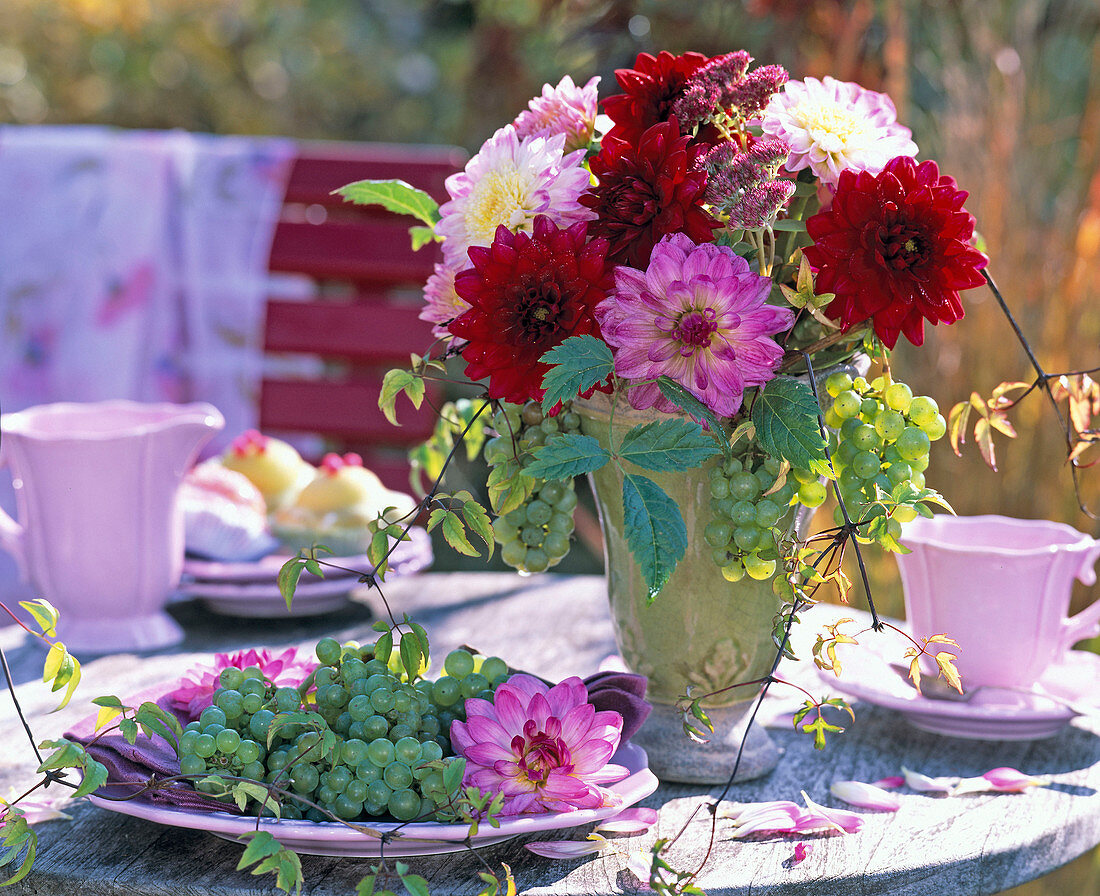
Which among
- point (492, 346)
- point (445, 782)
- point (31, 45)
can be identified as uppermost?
point (31, 45)

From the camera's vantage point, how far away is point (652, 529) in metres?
0.58

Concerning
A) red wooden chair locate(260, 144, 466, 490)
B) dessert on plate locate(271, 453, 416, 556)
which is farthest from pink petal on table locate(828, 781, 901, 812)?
red wooden chair locate(260, 144, 466, 490)

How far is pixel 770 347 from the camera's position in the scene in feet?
1.90

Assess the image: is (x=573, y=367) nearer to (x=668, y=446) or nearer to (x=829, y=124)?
(x=668, y=446)

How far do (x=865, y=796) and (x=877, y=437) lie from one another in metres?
0.22

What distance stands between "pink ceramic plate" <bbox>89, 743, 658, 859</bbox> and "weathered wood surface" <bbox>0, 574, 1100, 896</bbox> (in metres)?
0.01

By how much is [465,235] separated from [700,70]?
161mm

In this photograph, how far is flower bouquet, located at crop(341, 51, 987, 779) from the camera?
58 cm

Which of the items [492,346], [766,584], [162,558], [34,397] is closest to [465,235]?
[492,346]

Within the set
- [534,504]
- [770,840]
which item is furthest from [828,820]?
[534,504]

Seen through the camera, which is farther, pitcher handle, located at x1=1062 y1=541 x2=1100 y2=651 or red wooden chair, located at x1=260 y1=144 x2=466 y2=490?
red wooden chair, located at x1=260 y1=144 x2=466 y2=490

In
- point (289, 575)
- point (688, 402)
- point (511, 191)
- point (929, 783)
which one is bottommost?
point (929, 783)

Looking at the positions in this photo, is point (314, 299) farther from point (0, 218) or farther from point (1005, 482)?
point (1005, 482)

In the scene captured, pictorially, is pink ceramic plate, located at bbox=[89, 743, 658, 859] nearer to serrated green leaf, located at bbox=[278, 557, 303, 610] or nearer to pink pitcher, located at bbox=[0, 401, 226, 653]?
serrated green leaf, located at bbox=[278, 557, 303, 610]
